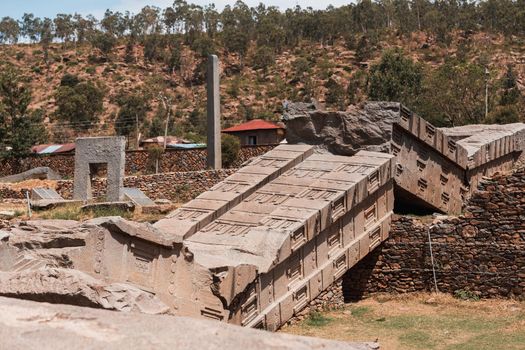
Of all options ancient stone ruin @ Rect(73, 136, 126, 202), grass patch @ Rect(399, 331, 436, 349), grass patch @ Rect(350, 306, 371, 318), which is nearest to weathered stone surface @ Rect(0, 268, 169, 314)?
grass patch @ Rect(399, 331, 436, 349)

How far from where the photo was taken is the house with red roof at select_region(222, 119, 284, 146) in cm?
3897

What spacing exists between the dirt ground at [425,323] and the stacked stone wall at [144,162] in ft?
55.5

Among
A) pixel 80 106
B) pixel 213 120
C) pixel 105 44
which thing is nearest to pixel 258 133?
pixel 213 120

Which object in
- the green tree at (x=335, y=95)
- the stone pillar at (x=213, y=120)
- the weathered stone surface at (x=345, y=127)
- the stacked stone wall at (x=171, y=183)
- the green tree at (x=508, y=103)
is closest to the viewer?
the weathered stone surface at (x=345, y=127)

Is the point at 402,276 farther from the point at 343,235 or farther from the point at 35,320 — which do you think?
the point at 35,320

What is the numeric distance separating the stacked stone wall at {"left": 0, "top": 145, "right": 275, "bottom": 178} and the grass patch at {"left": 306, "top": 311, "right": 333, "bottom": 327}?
57.1 ft

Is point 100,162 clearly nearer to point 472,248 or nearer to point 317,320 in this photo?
point 317,320

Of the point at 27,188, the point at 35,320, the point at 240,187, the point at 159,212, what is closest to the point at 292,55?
the point at 27,188

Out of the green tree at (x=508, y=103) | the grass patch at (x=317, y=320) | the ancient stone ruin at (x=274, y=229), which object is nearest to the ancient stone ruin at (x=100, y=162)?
the ancient stone ruin at (x=274, y=229)

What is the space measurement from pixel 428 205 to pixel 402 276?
175 centimetres

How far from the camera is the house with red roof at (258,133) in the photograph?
1534 inches

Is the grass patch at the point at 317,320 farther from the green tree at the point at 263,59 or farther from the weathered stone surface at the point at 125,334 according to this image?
the green tree at the point at 263,59

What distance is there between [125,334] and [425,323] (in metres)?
8.07

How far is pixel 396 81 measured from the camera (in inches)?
1693
